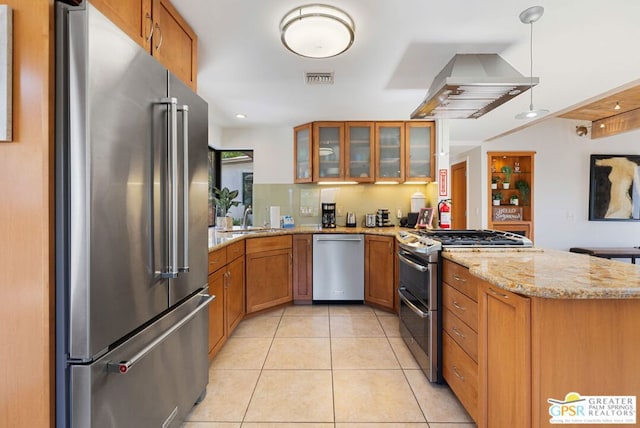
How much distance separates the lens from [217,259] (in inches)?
87.8

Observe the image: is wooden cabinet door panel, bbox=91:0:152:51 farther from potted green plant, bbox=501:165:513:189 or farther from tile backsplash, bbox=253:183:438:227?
potted green plant, bbox=501:165:513:189

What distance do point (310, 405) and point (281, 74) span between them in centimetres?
245

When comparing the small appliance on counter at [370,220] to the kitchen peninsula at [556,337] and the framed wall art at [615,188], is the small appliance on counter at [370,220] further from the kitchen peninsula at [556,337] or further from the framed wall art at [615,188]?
the framed wall art at [615,188]

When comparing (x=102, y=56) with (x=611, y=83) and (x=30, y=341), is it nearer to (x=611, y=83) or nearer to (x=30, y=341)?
(x=30, y=341)

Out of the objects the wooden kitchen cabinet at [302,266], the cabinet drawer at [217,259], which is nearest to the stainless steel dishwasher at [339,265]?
the wooden kitchen cabinet at [302,266]

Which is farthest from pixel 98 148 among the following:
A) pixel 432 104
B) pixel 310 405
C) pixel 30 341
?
pixel 432 104

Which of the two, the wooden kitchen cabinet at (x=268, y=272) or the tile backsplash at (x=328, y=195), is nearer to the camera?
the wooden kitchen cabinet at (x=268, y=272)

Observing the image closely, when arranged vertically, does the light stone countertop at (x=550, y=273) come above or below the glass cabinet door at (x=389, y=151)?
below

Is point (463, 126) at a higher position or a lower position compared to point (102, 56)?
higher

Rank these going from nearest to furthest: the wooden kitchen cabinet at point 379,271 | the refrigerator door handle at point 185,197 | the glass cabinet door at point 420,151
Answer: the refrigerator door handle at point 185,197 < the wooden kitchen cabinet at point 379,271 < the glass cabinet door at point 420,151

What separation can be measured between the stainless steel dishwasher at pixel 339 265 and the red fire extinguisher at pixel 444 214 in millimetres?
991

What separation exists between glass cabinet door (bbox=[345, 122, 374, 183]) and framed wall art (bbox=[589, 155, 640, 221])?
4.52m

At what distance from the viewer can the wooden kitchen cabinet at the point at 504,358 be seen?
1124 millimetres

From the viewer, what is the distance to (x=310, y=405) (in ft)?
5.78
